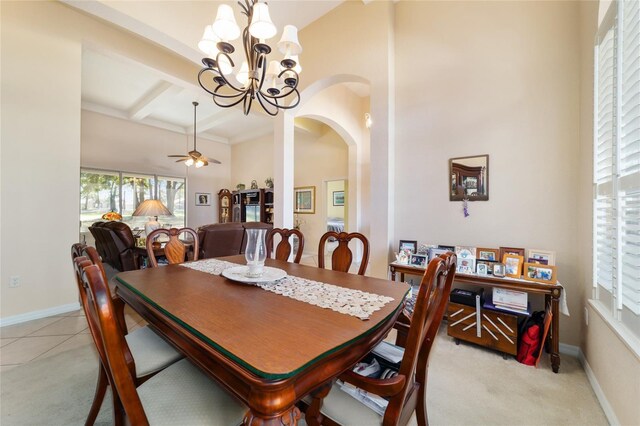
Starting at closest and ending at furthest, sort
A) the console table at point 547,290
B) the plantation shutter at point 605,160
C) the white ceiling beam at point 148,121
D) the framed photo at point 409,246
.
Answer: the plantation shutter at point 605,160, the console table at point 547,290, the framed photo at point 409,246, the white ceiling beam at point 148,121

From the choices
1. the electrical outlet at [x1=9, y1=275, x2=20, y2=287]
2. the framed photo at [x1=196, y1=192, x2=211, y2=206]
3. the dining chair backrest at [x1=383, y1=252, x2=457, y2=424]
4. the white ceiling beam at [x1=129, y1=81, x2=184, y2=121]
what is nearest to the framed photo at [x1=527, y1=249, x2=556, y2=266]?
the dining chair backrest at [x1=383, y1=252, x2=457, y2=424]

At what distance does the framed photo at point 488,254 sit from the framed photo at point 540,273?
232 millimetres

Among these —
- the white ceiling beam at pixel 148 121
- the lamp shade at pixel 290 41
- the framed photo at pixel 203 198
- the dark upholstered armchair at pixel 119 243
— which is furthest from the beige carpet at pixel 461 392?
the framed photo at pixel 203 198

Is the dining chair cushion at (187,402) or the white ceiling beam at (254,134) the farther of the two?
the white ceiling beam at (254,134)

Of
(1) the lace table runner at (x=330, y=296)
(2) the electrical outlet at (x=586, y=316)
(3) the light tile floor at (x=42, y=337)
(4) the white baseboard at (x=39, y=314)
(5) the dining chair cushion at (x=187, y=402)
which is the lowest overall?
(3) the light tile floor at (x=42, y=337)

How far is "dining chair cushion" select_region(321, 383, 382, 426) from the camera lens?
95cm

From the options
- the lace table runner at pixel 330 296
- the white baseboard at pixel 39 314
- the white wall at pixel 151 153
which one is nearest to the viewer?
the lace table runner at pixel 330 296


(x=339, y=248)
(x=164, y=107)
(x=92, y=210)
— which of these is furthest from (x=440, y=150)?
(x=92, y=210)

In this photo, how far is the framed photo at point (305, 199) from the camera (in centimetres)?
675

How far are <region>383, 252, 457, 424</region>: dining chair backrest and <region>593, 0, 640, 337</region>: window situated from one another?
106 centimetres

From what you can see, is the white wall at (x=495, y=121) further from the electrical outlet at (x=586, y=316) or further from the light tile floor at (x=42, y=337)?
the light tile floor at (x=42, y=337)

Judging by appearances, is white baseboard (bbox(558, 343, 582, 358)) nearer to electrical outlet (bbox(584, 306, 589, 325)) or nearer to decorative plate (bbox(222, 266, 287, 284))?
electrical outlet (bbox(584, 306, 589, 325))

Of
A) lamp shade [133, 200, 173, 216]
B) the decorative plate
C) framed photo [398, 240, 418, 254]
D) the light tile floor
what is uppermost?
lamp shade [133, 200, 173, 216]

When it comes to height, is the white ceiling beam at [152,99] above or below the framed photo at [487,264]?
above
